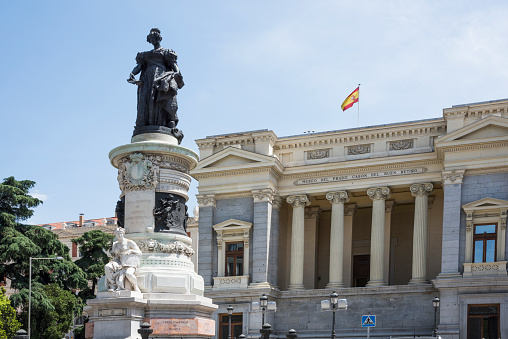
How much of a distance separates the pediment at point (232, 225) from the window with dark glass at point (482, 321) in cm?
1574

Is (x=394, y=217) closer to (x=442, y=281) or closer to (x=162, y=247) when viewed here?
(x=442, y=281)

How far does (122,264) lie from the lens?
738 inches

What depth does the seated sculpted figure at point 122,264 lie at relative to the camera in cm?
1858

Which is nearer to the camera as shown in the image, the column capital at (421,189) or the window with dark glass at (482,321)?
the window with dark glass at (482,321)

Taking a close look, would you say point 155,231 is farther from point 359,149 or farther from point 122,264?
point 359,149

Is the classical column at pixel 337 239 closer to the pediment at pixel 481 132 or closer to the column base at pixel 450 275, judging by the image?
the column base at pixel 450 275

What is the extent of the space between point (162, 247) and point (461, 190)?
1227 inches

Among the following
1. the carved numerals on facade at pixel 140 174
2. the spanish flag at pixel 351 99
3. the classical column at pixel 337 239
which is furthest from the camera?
the spanish flag at pixel 351 99

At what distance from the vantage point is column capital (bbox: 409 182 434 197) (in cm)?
4956

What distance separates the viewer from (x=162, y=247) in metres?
19.7

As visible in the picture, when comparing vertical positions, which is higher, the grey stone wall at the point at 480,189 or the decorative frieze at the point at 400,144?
the decorative frieze at the point at 400,144

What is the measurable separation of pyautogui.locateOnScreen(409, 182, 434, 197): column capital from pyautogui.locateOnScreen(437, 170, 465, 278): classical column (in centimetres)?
215

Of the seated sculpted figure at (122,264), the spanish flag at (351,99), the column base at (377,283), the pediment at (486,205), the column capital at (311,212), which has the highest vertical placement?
the spanish flag at (351,99)

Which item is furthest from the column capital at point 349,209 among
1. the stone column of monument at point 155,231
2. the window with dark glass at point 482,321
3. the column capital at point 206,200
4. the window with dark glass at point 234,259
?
the stone column of monument at point 155,231
